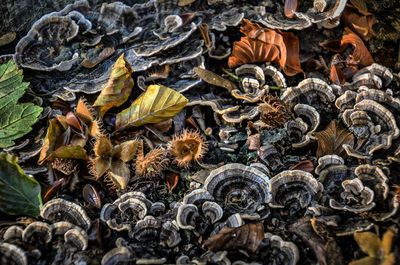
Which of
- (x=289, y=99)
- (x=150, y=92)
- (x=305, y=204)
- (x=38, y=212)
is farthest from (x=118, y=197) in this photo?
(x=289, y=99)

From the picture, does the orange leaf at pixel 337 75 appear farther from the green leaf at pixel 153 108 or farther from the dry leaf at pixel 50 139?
the dry leaf at pixel 50 139

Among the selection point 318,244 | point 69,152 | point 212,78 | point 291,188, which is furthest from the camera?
point 212,78

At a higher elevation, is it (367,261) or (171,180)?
(367,261)

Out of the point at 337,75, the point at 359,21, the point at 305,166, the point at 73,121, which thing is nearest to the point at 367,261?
the point at 305,166

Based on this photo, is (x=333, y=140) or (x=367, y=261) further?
(x=333, y=140)

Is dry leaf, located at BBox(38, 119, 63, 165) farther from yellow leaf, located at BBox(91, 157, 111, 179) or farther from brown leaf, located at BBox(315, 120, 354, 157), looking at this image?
brown leaf, located at BBox(315, 120, 354, 157)

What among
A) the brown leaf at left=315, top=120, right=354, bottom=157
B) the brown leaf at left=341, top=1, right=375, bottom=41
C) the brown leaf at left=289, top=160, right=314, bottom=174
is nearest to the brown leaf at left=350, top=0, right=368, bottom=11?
the brown leaf at left=341, top=1, right=375, bottom=41

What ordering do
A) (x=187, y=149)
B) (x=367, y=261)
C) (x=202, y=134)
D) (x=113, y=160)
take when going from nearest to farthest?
(x=367, y=261), (x=113, y=160), (x=187, y=149), (x=202, y=134)

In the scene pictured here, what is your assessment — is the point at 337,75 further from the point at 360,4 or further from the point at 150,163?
the point at 150,163
